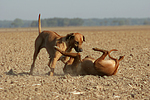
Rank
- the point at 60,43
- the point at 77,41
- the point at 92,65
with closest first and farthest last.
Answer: the point at 92,65, the point at 77,41, the point at 60,43

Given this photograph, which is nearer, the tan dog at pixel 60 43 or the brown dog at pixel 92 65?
the brown dog at pixel 92 65

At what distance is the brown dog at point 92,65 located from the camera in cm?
639

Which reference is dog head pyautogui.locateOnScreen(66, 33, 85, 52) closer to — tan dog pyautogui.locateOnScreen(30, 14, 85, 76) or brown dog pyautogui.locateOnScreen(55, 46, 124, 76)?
tan dog pyautogui.locateOnScreen(30, 14, 85, 76)

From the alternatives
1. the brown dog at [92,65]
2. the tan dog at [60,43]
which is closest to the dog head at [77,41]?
the tan dog at [60,43]

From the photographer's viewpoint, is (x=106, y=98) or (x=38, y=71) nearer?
(x=106, y=98)

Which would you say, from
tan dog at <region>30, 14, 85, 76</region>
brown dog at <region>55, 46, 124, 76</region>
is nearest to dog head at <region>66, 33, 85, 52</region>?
tan dog at <region>30, 14, 85, 76</region>

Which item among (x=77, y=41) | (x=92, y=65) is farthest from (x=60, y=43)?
(x=92, y=65)

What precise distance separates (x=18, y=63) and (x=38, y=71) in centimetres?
185

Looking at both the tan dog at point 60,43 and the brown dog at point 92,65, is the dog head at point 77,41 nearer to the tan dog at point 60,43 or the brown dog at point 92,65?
the tan dog at point 60,43

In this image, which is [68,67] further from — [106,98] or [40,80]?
[106,98]

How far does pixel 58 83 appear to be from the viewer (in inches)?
237

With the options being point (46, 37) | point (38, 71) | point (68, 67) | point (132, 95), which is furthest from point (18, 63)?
point (132, 95)

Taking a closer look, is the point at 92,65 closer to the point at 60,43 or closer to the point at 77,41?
the point at 77,41

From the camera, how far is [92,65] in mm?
6539
